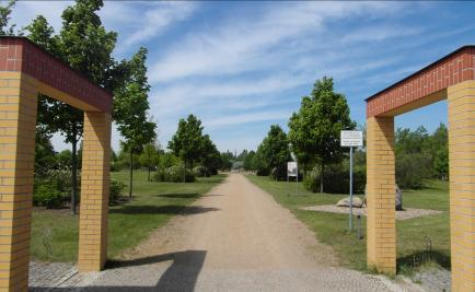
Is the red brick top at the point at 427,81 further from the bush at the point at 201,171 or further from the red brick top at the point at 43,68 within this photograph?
the bush at the point at 201,171

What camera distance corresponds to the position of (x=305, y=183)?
30125mm

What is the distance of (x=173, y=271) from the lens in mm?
7055

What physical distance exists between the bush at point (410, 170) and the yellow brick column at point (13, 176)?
1290 inches

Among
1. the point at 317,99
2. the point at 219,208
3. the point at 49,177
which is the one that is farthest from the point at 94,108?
the point at 317,99

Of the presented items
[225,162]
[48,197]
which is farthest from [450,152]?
[225,162]

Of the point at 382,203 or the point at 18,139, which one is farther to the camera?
the point at 382,203

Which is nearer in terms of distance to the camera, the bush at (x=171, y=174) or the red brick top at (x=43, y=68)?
the red brick top at (x=43, y=68)

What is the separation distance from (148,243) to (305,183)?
71.3ft

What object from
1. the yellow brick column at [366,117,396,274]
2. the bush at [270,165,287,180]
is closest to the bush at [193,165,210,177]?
the bush at [270,165,287,180]

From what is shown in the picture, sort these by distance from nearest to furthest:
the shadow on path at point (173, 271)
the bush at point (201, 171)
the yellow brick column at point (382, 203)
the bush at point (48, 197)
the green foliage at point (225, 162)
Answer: the shadow on path at point (173, 271)
the yellow brick column at point (382, 203)
the bush at point (48, 197)
the bush at point (201, 171)
the green foliage at point (225, 162)

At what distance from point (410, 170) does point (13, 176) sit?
33.9m

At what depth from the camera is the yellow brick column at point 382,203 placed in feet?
23.0

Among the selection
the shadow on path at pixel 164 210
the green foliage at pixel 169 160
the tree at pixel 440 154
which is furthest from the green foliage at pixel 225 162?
the shadow on path at pixel 164 210

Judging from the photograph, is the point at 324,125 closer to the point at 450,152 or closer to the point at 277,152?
the point at 450,152
